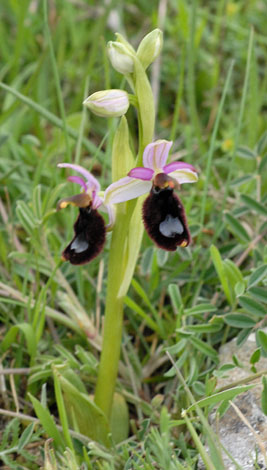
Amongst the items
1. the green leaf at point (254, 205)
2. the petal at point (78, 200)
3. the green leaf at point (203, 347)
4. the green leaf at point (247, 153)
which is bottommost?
the green leaf at point (203, 347)

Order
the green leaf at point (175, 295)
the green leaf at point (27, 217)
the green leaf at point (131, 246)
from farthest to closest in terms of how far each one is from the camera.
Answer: the green leaf at point (27, 217) < the green leaf at point (175, 295) < the green leaf at point (131, 246)

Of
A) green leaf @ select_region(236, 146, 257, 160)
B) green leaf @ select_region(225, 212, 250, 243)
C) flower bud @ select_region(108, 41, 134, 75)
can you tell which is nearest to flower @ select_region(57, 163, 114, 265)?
flower bud @ select_region(108, 41, 134, 75)

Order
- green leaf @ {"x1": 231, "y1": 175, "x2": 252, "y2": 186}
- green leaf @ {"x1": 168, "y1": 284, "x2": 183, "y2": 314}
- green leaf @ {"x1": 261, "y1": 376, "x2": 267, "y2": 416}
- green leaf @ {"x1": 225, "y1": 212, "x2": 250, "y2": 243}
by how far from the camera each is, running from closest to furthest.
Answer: green leaf @ {"x1": 261, "y1": 376, "x2": 267, "y2": 416} → green leaf @ {"x1": 168, "y1": 284, "x2": 183, "y2": 314} → green leaf @ {"x1": 225, "y1": 212, "x2": 250, "y2": 243} → green leaf @ {"x1": 231, "y1": 175, "x2": 252, "y2": 186}

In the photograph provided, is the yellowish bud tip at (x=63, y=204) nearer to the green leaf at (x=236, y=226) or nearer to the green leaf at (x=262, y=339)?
the green leaf at (x=262, y=339)

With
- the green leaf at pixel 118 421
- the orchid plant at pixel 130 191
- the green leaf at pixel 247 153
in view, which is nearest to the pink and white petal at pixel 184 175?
the orchid plant at pixel 130 191

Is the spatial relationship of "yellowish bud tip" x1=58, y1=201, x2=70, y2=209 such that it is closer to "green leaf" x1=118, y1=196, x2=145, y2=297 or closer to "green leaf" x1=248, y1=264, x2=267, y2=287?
"green leaf" x1=118, y1=196, x2=145, y2=297

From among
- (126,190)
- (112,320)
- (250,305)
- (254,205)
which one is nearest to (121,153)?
(126,190)

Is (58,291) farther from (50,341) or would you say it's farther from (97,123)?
(97,123)
